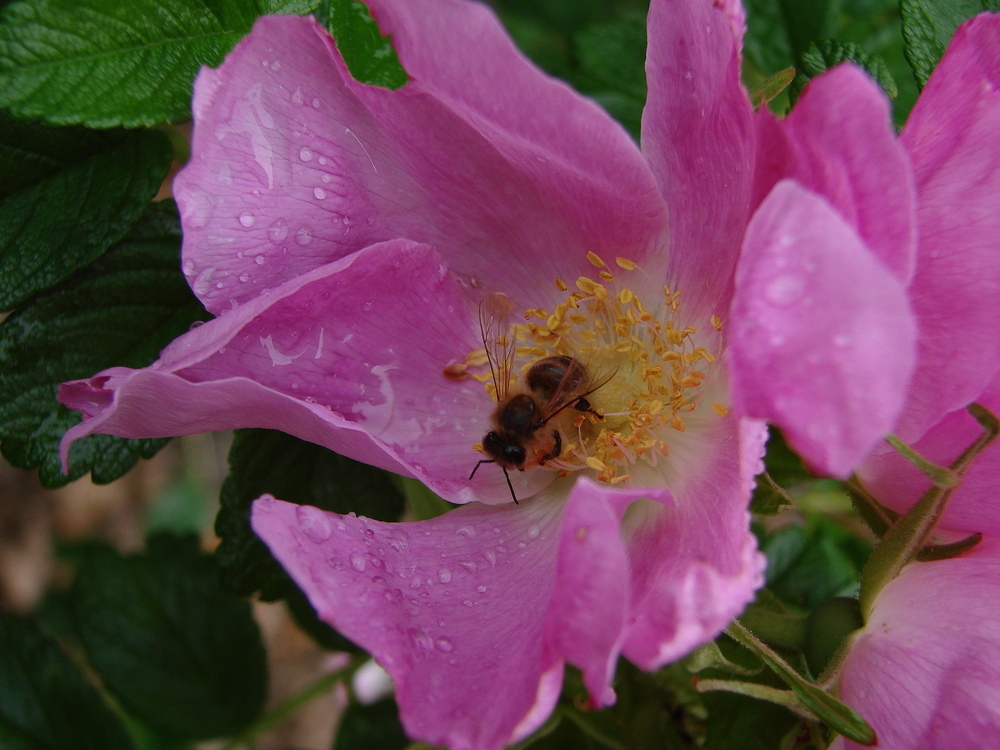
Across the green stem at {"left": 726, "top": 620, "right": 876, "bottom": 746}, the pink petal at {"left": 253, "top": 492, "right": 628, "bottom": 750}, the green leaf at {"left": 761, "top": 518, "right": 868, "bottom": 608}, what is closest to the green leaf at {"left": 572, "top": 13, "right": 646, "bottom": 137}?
the green leaf at {"left": 761, "top": 518, "right": 868, "bottom": 608}

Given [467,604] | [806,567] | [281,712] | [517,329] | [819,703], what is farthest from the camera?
[281,712]

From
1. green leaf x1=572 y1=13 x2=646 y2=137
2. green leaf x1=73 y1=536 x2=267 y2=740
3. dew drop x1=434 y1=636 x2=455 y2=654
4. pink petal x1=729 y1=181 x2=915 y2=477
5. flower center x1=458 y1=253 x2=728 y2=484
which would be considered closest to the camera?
pink petal x1=729 y1=181 x2=915 y2=477

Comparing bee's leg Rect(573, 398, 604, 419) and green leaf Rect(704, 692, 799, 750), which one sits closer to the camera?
green leaf Rect(704, 692, 799, 750)

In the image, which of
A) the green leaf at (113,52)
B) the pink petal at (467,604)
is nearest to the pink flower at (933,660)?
the pink petal at (467,604)

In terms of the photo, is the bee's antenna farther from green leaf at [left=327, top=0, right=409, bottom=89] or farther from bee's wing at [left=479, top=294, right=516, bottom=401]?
green leaf at [left=327, top=0, right=409, bottom=89]

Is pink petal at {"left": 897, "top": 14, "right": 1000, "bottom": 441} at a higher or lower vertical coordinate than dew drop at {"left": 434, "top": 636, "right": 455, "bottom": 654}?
higher

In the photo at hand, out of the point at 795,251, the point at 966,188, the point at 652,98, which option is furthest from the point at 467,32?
the point at 966,188

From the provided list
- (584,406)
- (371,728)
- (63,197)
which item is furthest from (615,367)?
(371,728)

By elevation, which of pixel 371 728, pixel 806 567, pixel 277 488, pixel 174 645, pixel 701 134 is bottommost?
pixel 371 728

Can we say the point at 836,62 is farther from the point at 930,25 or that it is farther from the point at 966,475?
the point at 966,475
